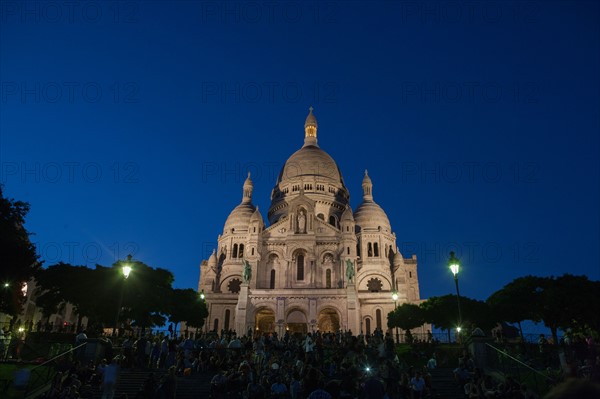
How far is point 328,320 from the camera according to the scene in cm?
5741

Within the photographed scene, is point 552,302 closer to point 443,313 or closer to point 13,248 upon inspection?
point 443,313

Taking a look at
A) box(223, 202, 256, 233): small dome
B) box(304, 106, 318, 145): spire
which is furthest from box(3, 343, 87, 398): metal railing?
box(304, 106, 318, 145): spire

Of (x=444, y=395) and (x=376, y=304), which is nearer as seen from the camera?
(x=444, y=395)

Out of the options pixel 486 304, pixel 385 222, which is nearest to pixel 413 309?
pixel 486 304

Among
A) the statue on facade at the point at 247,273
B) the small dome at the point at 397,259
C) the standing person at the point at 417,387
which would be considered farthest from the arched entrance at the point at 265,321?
the standing person at the point at 417,387

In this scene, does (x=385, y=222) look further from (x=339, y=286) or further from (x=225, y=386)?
(x=225, y=386)

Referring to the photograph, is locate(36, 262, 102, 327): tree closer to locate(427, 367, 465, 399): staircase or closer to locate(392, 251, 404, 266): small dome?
locate(427, 367, 465, 399): staircase

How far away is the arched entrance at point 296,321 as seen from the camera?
53469 mm

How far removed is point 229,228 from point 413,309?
33.6 meters

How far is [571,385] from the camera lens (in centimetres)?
316

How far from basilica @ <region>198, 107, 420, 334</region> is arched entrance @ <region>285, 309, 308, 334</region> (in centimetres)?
12

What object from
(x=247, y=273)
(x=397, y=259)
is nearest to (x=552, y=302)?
(x=397, y=259)

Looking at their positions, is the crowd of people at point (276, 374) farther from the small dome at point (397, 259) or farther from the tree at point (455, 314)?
the small dome at point (397, 259)

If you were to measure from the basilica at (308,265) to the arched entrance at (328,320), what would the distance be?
0.12m
